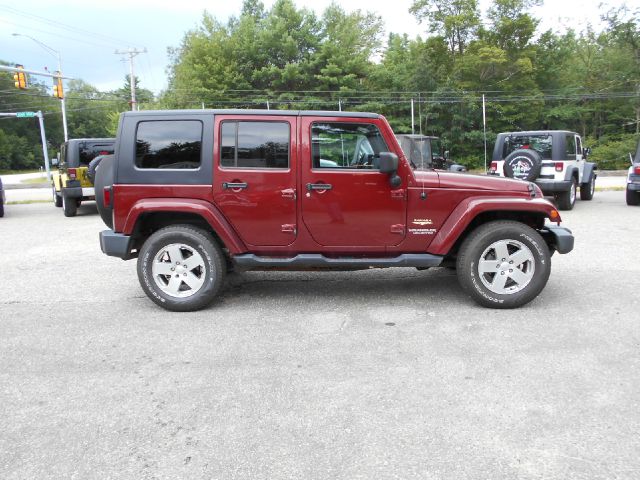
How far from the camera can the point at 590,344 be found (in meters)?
4.01

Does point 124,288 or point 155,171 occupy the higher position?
point 155,171

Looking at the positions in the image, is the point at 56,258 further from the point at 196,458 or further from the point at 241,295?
the point at 196,458

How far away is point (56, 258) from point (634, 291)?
764cm

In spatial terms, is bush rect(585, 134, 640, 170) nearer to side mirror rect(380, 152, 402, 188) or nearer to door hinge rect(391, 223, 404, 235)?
door hinge rect(391, 223, 404, 235)

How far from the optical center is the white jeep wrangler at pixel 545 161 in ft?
38.9

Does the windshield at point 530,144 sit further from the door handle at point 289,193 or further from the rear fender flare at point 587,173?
the door handle at point 289,193

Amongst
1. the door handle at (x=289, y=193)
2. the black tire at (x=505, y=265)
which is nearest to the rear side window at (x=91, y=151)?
the door handle at (x=289, y=193)

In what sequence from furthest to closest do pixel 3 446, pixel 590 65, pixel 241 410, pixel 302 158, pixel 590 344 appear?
pixel 590 65
pixel 302 158
pixel 590 344
pixel 241 410
pixel 3 446

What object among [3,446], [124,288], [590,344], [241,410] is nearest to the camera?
[3,446]

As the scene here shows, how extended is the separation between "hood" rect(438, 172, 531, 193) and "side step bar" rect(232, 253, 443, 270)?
2.35 ft

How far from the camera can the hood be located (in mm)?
4914

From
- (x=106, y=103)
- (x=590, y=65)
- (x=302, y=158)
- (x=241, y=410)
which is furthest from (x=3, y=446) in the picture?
(x=106, y=103)

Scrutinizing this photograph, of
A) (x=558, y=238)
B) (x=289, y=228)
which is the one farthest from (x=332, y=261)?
(x=558, y=238)

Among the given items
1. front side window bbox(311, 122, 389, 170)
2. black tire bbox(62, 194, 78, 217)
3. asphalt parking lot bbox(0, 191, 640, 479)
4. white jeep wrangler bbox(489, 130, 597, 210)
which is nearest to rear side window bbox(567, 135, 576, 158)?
white jeep wrangler bbox(489, 130, 597, 210)
